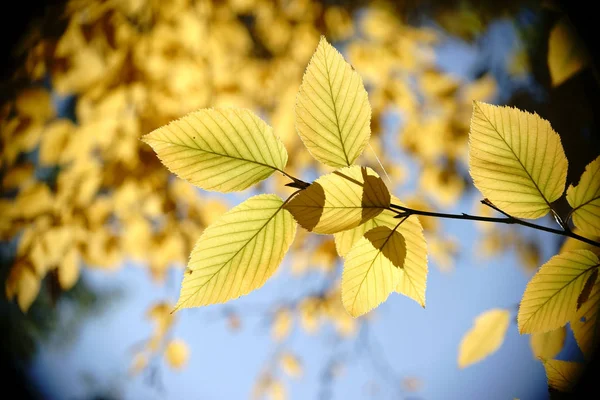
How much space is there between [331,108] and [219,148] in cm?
6

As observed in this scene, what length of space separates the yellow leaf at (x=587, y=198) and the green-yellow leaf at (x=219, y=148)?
0.16m

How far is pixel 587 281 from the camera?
0.18 m

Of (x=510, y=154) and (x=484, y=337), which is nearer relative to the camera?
(x=510, y=154)

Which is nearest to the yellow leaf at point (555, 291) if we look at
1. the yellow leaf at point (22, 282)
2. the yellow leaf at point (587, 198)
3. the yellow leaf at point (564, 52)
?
the yellow leaf at point (587, 198)

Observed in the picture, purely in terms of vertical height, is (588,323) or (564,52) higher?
(564,52)

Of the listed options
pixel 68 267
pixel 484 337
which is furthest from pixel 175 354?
pixel 484 337

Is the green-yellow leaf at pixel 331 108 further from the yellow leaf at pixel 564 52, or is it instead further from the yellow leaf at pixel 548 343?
the yellow leaf at pixel 564 52

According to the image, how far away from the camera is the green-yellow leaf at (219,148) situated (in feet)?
0.48

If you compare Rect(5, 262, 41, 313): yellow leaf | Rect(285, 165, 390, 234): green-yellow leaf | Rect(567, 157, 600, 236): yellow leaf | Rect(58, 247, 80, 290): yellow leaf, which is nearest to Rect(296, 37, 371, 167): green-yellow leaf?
Rect(285, 165, 390, 234): green-yellow leaf

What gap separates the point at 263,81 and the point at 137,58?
0.54 metres

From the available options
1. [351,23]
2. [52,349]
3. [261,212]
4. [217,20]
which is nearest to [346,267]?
[261,212]

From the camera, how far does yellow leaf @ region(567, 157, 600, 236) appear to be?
0.17m

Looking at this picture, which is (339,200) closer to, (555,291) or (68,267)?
(555,291)

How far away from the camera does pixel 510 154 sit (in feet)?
0.51
